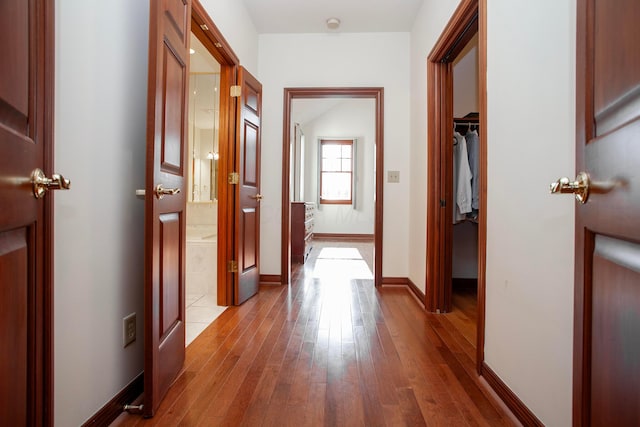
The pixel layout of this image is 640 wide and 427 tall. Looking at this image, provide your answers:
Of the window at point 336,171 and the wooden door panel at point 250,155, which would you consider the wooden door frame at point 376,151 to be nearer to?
the wooden door panel at point 250,155

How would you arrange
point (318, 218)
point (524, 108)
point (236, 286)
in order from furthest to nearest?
point (318, 218) < point (236, 286) < point (524, 108)

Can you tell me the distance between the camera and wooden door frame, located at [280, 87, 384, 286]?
3557mm

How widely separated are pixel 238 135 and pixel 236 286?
47.6 inches

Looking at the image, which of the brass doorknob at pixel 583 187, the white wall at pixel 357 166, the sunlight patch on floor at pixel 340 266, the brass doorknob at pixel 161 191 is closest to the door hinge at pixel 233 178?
the brass doorknob at pixel 161 191

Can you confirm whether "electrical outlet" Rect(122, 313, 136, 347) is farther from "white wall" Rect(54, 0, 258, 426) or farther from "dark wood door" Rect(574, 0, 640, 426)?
"dark wood door" Rect(574, 0, 640, 426)

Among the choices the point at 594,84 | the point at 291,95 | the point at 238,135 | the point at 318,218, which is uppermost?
the point at 291,95

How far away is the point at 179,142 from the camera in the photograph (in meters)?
1.63

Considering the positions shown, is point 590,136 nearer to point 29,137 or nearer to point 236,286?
point 29,137

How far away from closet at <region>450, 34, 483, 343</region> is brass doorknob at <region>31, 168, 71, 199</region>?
229cm

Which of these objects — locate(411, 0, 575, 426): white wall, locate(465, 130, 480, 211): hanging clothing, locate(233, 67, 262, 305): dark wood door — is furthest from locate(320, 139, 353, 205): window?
locate(411, 0, 575, 426): white wall

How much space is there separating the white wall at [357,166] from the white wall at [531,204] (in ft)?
21.5

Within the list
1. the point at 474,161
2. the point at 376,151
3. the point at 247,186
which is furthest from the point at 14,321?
the point at 376,151

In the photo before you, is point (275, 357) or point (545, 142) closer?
point (545, 142)

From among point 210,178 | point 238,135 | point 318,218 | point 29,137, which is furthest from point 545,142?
point 318,218
